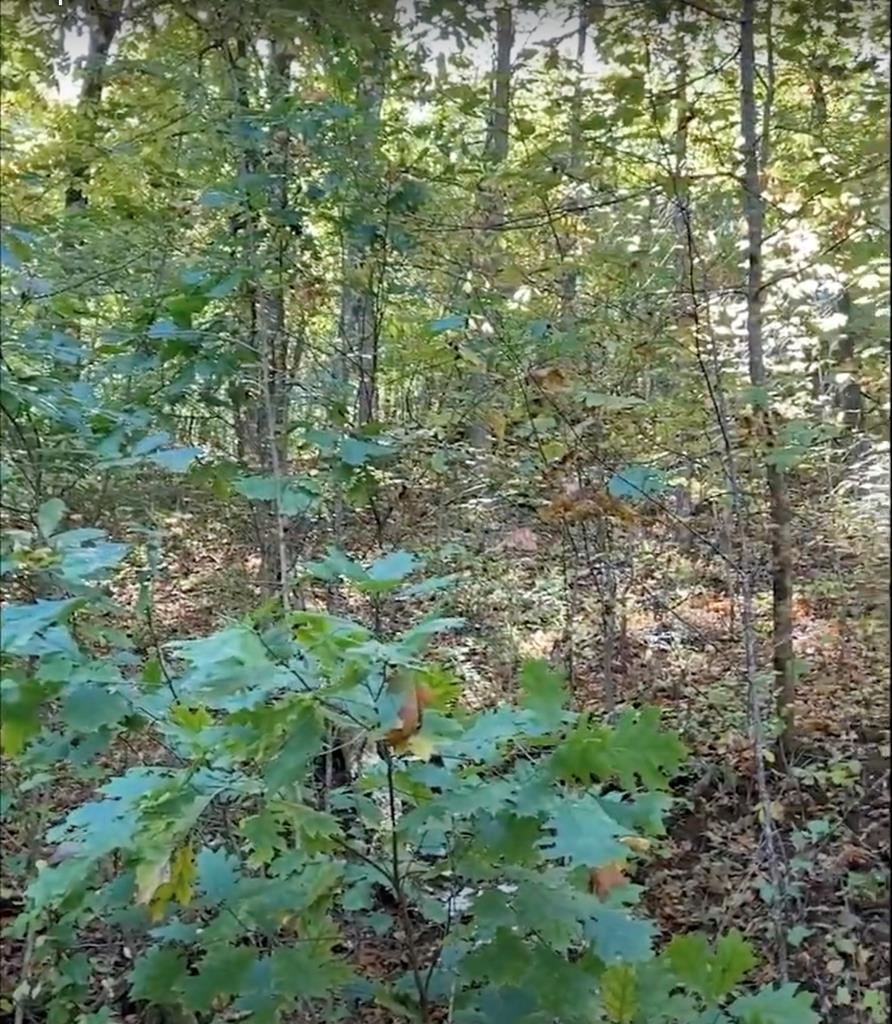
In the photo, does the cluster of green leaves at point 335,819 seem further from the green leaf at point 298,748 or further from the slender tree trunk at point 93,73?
the slender tree trunk at point 93,73

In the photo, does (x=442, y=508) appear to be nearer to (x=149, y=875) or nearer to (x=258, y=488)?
(x=258, y=488)

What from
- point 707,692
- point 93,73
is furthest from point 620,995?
point 93,73

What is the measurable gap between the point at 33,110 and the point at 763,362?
→ 1.89 meters

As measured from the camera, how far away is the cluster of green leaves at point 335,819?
4.01ft

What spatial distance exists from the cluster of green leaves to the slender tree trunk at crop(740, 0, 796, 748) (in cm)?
98

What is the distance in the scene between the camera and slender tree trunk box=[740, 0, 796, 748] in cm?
226

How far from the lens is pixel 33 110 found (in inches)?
83.2

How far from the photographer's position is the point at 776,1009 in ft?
4.47

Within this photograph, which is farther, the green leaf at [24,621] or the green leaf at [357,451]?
the green leaf at [357,451]

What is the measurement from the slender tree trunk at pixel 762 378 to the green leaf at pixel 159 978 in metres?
1.46

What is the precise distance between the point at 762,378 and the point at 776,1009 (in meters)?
1.54

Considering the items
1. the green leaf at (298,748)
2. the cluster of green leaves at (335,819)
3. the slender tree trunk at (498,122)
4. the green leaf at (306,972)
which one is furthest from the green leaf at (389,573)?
the slender tree trunk at (498,122)

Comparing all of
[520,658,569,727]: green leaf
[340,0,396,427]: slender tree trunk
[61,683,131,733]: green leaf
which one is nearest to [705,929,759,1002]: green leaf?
[520,658,569,727]: green leaf

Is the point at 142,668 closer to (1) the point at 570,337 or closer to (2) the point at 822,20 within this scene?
(1) the point at 570,337
